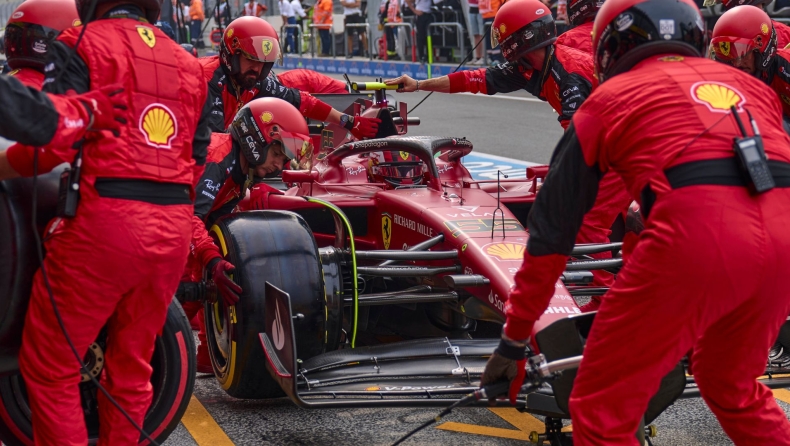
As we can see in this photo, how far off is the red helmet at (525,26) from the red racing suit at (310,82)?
94.4 inches

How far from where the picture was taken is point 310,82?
8953mm

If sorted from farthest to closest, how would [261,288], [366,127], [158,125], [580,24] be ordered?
[580,24] < [366,127] < [261,288] < [158,125]

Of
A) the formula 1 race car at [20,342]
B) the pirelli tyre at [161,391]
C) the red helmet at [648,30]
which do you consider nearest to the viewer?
the red helmet at [648,30]

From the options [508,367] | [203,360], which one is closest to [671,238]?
[508,367]

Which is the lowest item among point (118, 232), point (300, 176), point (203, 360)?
point (203, 360)

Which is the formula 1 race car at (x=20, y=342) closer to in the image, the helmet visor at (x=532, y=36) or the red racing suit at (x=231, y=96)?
the red racing suit at (x=231, y=96)

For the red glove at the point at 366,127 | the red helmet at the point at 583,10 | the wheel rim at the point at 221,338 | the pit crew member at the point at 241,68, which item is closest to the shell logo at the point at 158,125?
the wheel rim at the point at 221,338

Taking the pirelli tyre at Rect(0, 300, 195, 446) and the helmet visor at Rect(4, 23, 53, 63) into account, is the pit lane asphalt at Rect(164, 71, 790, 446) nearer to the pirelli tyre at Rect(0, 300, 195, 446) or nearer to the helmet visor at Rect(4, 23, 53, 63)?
the pirelli tyre at Rect(0, 300, 195, 446)

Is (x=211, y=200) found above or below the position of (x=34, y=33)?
below

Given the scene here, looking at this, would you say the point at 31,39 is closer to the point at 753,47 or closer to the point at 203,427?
the point at 203,427

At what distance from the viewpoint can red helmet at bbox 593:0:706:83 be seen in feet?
11.3

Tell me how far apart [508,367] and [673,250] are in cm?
72

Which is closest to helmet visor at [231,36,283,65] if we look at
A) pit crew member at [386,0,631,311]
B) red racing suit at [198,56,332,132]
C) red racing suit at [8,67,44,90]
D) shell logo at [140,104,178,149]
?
red racing suit at [198,56,332,132]

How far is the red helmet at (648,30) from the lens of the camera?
11.3ft
